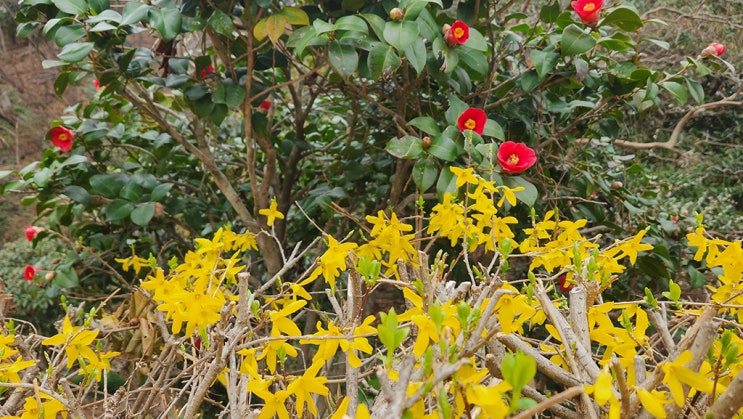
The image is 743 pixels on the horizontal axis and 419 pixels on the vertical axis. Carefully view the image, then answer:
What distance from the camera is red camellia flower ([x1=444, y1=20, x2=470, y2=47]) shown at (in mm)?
1328

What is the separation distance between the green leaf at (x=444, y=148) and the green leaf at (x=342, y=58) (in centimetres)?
25

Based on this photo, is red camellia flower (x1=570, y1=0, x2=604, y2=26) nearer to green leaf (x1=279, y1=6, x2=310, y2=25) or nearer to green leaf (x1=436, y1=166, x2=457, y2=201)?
green leaf (x1=436, y1=166, x2=457, y2=201)

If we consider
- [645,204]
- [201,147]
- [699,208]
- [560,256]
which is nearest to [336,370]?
[201,147]

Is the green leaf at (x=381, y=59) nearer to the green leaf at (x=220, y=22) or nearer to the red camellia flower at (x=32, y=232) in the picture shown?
the green leaf at (x=220, y=22)

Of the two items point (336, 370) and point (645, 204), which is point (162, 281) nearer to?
point (336, 370)

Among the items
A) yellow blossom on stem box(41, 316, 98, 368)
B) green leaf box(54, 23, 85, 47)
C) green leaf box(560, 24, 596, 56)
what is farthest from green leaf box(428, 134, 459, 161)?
green leaf box(54, 23, 85, 47)

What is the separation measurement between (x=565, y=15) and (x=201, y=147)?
1146 mm

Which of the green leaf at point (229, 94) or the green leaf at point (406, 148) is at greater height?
the green leaf at point (229, 94)

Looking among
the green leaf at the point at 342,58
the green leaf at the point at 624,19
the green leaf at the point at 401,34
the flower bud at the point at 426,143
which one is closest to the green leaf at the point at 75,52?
the green leaf at the point at 342,58

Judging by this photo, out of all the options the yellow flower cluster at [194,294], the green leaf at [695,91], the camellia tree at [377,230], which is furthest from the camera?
the green leaf at [695,91]

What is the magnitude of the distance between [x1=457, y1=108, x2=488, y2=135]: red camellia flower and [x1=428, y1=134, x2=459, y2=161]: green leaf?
0.17 feet

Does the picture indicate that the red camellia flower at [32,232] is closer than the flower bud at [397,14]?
No

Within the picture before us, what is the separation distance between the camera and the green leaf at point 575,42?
1.31 m

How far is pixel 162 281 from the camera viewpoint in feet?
3.21
